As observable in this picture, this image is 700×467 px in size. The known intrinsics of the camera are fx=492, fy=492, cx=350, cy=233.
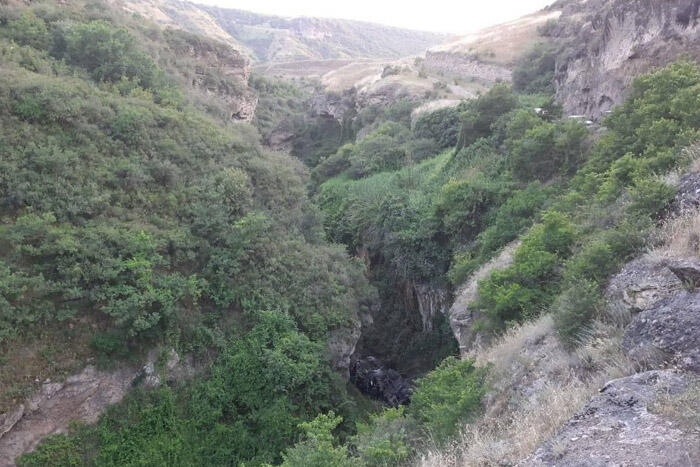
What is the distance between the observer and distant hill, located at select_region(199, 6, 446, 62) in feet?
405

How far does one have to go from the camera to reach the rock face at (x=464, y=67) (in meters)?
47.3

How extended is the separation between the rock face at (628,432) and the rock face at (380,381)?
12534mm

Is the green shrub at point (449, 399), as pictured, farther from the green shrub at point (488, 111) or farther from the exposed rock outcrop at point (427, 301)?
the green shrub at point (488, 111)

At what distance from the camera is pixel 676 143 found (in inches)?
424

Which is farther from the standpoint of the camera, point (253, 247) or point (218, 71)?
point (218, 71)

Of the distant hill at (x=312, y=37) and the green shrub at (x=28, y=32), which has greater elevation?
the distant hill at (x=312, y=37)

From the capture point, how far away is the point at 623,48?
58.0 ft

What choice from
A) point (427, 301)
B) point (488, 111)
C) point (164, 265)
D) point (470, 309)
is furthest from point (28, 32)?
point (470, 309)

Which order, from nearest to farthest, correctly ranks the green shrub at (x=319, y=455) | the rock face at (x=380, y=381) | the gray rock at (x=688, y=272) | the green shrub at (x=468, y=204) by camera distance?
the gray rock at (x=688, y=272)
the green shrub at (x=319, y=455)
the rock face at (x=380, y=381)
the green shrub at (x=468, y=204)

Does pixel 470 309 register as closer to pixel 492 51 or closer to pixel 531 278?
pixel 531 278

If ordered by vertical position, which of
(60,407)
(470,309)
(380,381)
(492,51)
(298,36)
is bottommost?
(380,381)

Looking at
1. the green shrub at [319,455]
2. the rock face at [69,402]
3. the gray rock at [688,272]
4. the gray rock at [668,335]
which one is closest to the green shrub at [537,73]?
the gray rock at [688,272]

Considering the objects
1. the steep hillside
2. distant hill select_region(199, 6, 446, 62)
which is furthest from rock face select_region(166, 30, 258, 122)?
distant hill select_region(199, 6, 446, 62)

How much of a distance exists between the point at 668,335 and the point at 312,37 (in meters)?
144
